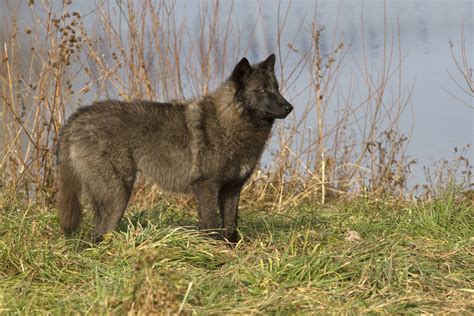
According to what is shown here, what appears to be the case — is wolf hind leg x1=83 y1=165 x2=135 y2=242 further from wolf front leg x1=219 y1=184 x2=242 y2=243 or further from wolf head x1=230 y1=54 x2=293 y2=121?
wolf head x1=230 y1=54 x2=293 y2=121

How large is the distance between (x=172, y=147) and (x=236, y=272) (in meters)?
1.56

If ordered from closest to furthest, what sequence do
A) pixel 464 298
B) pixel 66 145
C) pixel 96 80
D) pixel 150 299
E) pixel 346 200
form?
1. pixel 150 299
2. pixel 464 298
3. pixel 66 145
4. pixel 96 80
5. pixel 346 200

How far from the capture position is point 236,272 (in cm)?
397

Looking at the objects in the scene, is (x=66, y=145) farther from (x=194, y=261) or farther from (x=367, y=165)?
(x=367, y=165)

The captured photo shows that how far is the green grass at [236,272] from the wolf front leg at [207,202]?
0.26 meters

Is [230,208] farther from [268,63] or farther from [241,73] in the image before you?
[268,63]

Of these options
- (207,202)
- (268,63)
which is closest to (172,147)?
(207,202)

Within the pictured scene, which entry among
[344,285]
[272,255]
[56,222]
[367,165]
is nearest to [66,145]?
[56,222]

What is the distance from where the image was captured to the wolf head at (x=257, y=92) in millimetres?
5223

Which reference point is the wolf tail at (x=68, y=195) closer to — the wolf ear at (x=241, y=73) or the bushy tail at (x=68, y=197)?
Result: the bushy tail at (x=68, y=197)

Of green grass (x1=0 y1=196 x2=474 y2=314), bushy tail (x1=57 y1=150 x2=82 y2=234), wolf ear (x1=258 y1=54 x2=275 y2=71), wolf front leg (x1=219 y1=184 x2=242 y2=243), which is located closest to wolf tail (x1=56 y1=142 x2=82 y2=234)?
bushy tail (x1=57 y1=150 x2=82 y2=234)

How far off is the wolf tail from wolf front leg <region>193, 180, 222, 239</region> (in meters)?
0.84

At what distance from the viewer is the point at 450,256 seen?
14.9 feet

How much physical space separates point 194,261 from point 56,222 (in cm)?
176
